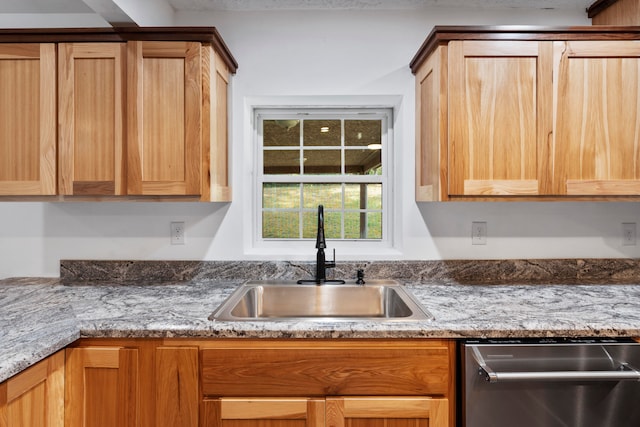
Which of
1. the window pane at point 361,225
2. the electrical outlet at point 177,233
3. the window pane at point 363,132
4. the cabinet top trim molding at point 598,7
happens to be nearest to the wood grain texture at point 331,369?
the electrical outlet at point 177,233

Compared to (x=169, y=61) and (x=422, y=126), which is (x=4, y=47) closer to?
(x=169, y=61)

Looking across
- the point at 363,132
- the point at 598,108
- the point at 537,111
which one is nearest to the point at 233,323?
the point at 363,132

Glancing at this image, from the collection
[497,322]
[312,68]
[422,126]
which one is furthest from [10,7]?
[497,322]

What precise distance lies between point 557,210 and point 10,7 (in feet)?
9.80

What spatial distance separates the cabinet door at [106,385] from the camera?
1278 mm

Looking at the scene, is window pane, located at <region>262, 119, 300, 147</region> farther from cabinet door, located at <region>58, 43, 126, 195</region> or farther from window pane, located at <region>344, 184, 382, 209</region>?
cabinet door, located at <region>58, 43, 126, 195</region>

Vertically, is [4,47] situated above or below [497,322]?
above

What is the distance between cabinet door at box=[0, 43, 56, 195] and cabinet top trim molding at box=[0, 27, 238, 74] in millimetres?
34

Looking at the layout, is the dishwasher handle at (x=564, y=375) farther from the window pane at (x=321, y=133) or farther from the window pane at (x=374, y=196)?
the window pane at (x=321, y=133)

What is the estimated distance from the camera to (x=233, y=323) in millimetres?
1309

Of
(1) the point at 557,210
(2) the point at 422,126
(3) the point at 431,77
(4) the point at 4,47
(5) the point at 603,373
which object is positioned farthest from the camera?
(1) the point at 557,210

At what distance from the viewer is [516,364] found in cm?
126

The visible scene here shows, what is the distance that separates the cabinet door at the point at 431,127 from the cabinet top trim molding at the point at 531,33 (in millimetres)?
70

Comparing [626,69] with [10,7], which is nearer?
[626,69]
